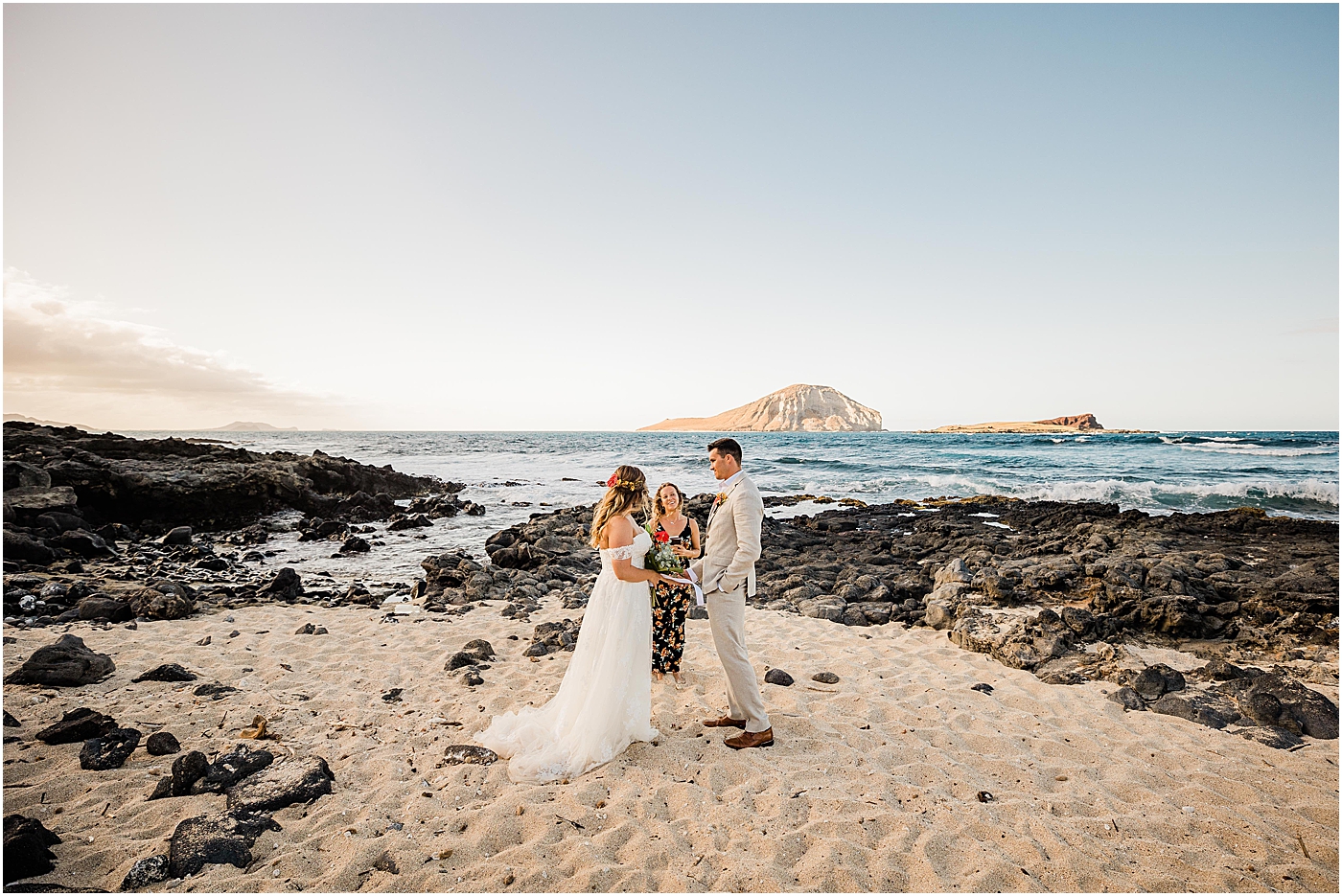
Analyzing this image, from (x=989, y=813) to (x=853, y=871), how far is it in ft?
3.67

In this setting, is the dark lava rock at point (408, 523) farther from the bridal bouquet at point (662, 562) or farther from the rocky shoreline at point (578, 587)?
the bridal bouquet at point (662, 562)

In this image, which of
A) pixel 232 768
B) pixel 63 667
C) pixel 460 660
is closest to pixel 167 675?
pixel 63 667

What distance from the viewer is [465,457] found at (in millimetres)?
49531

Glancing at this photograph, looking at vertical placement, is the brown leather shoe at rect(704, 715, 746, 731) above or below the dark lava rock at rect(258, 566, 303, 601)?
above

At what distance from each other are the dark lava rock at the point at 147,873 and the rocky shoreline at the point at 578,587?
0.4 inches

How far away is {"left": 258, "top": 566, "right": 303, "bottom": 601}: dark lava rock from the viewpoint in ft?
32.0

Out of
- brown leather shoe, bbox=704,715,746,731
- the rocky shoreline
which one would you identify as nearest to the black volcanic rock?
the rocky shoreline

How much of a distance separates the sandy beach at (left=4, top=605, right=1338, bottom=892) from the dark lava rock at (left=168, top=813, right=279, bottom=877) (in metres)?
0.07

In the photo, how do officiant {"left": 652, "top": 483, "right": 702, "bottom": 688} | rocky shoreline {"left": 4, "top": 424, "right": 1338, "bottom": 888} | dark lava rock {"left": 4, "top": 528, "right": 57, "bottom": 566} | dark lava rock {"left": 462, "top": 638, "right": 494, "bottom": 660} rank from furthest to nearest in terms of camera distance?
dark lava rock {"left": 4, "top": 528, "right": 57, "bottom": 566}
dark lava rock {"left": 462, "top": 638, "right": 494, "bottom": 660}
officiant {"left": 652, "top": 483, "right": 702, "bottom": 688}
rocky shoreline {"left": 4, "top": 424, "right": 1338, "bottom": 888}

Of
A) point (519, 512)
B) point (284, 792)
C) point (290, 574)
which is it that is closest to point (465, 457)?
point (519, 512)

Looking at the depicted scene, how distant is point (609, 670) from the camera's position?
14.9 ft

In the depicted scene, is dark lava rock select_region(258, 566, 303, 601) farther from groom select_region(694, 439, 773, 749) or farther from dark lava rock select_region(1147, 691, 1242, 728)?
dark lava rock select_region(1147, 691, 1242, 728)

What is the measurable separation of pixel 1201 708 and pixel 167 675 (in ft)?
30.6

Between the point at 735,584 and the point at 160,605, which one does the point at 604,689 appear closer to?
the point at 735,584
